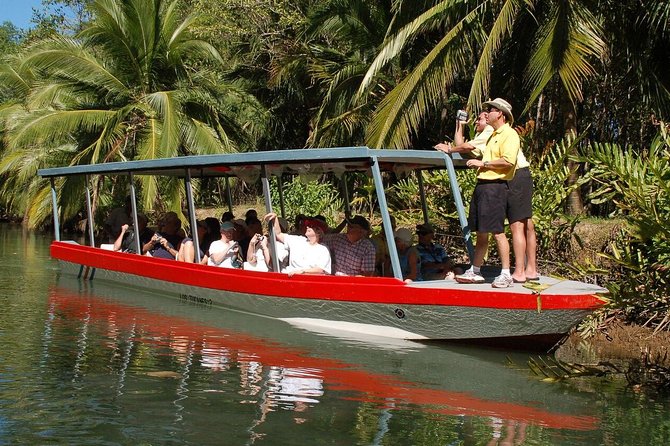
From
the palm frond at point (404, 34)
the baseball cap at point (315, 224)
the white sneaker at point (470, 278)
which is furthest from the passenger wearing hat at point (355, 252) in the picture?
the palm frond at point (404, 34)

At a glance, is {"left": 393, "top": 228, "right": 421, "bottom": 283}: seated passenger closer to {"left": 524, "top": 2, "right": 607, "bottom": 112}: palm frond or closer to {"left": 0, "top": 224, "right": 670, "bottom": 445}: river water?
{"left": 0, "top": 224, "right": 670, "bottom": 445}: river water

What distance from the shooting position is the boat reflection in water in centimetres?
701

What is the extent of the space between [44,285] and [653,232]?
31.8 feet

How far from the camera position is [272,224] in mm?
11195

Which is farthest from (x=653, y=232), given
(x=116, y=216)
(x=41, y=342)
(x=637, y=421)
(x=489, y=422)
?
(x=116, y=216)

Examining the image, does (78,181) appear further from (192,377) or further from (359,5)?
(192,377)

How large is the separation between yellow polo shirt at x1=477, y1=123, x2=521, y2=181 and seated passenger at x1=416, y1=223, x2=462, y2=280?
5.69ft

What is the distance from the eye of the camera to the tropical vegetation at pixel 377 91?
41.4 feet

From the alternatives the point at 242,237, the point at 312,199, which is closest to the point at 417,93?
the point at 242,237

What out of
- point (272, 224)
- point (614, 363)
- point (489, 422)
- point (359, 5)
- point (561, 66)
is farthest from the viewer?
point (359, 5)

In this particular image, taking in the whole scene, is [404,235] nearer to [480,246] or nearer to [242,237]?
[480,246]

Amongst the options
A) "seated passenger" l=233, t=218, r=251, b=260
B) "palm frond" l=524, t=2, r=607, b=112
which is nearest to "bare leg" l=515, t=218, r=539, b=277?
"palm frond" l=524, t=2, r=607, b=112

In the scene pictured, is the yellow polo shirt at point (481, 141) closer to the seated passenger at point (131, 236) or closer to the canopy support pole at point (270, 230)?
the canopy support pole at point (270, 230)

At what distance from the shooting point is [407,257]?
35.5ft
